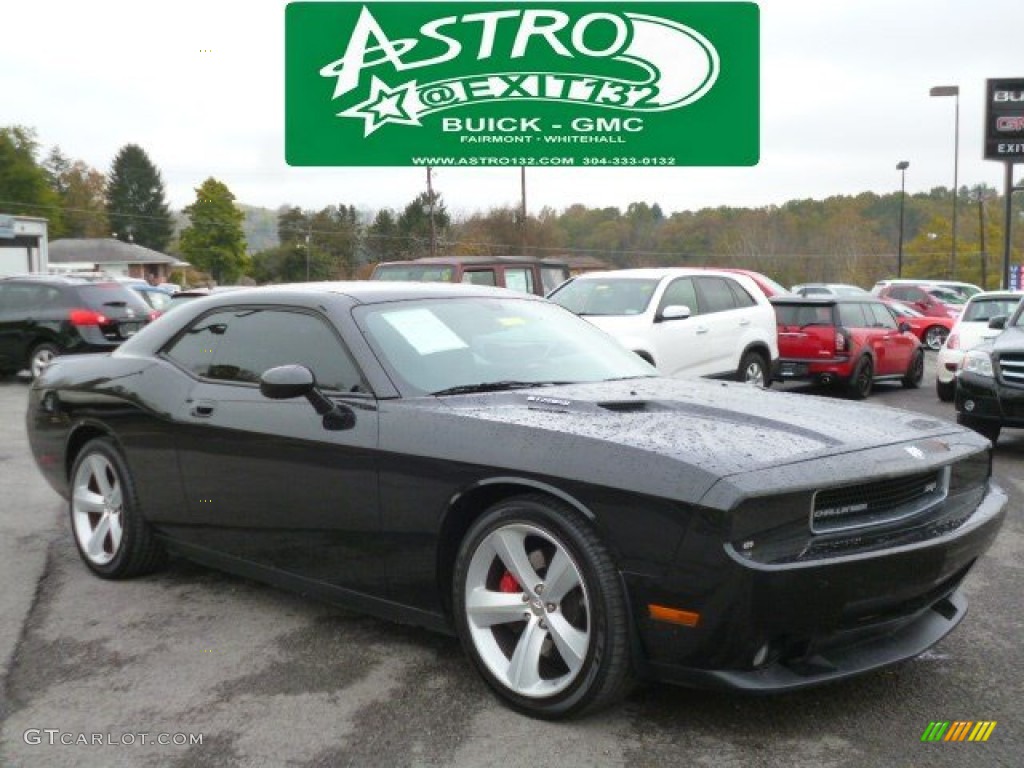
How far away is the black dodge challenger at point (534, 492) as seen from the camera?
3.07 m

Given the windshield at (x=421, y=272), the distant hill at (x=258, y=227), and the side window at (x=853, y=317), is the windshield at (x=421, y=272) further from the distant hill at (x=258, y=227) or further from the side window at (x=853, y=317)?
the distant hill at (x=258, y=227)

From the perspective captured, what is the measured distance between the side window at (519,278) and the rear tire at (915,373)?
235 inches

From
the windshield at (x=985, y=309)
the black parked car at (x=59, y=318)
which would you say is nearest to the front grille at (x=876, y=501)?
the windshield at (x=985, y=309)

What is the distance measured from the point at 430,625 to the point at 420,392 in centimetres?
86

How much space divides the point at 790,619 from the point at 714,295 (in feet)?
32.1

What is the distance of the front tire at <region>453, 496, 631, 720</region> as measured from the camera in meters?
A: 3.20

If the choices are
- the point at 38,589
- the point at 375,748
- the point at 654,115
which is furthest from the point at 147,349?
the point at 654,115

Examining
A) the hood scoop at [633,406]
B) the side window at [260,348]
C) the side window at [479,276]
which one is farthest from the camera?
the side window at [479,276]

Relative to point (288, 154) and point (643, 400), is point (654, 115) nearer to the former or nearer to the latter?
point (288, 154)

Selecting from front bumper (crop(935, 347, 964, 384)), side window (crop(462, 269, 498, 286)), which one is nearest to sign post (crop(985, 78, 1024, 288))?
front bumper (crop(935, 347, 964, 384))

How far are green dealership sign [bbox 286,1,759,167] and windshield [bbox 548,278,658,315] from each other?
145 inches

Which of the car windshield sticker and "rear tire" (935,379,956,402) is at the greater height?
the car windshield sticker

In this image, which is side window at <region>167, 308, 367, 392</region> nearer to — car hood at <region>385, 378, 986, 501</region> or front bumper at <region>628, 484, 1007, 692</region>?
car hood at <region>385, 378, 986, 501</region>

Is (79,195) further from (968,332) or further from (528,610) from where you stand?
(528,610)
